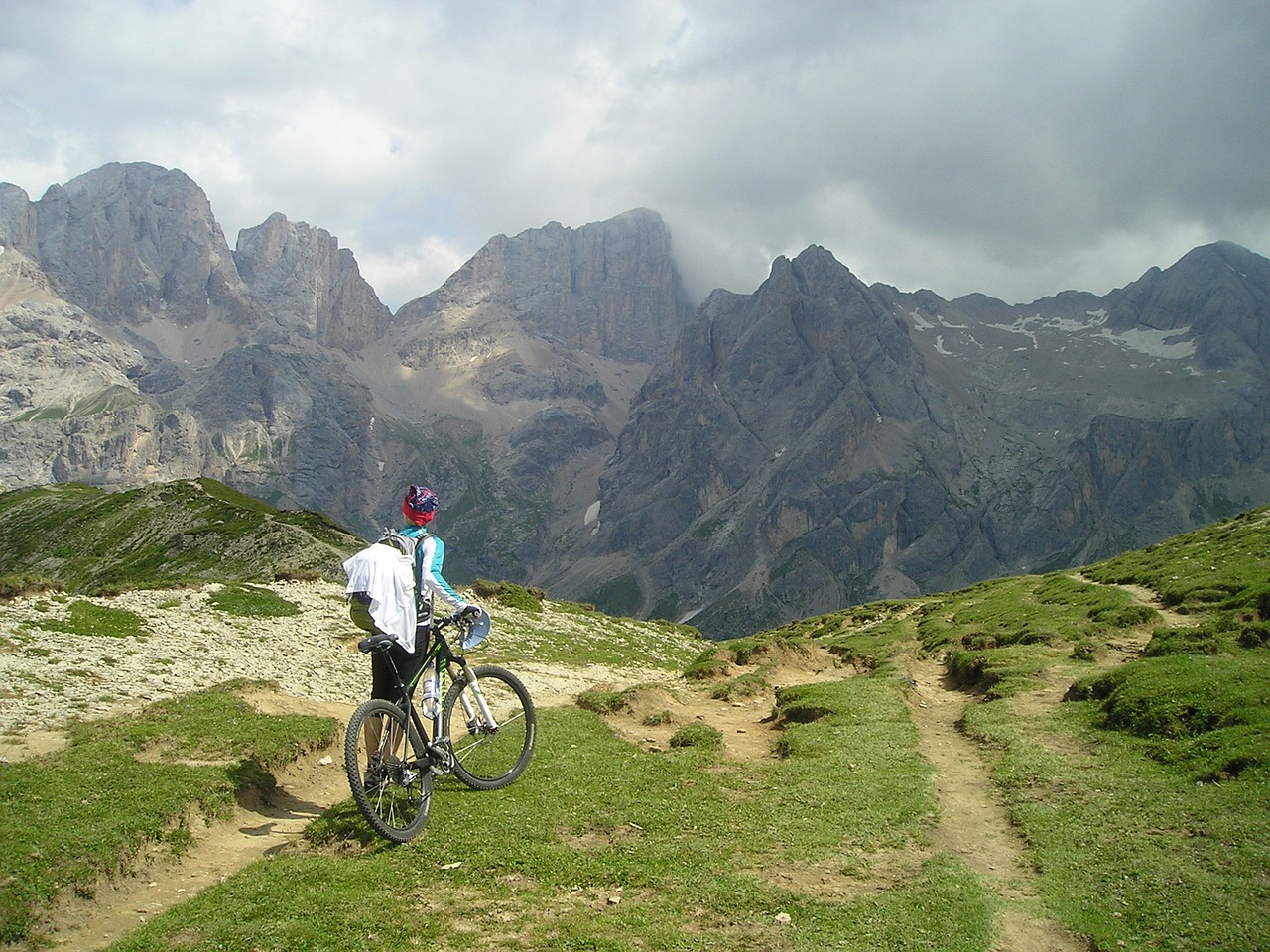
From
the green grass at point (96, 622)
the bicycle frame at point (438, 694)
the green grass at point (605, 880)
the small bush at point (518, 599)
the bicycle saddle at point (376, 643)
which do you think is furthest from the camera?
the small bush at point (518, 599)

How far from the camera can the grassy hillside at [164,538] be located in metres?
65.1

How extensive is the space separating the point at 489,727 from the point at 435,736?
3.99 feet

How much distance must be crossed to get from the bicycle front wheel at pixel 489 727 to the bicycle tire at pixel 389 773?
72 cm

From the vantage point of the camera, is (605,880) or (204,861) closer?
(605,880)

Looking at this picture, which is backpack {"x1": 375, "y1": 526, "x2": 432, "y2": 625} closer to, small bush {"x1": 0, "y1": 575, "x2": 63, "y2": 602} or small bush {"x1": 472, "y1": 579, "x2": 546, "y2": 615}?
small bush {"x1": 0, "y1": 575, "x2": 63, "y2": 602}

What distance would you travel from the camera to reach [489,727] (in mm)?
13930

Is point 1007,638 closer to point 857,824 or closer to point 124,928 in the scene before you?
point 857,824

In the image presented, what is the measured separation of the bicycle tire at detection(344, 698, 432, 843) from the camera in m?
11.3

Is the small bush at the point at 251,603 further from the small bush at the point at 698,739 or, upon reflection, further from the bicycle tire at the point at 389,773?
the bicycle tire at the point at 389,773

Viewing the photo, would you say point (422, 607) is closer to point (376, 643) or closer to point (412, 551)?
point (412, 551)

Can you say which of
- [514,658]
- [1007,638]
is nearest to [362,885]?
[514,658]

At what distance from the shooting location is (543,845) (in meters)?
11.4

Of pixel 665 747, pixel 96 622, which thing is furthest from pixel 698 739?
pixel 96 622

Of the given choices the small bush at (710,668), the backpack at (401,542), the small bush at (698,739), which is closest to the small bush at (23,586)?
the backpack at (401,542)
